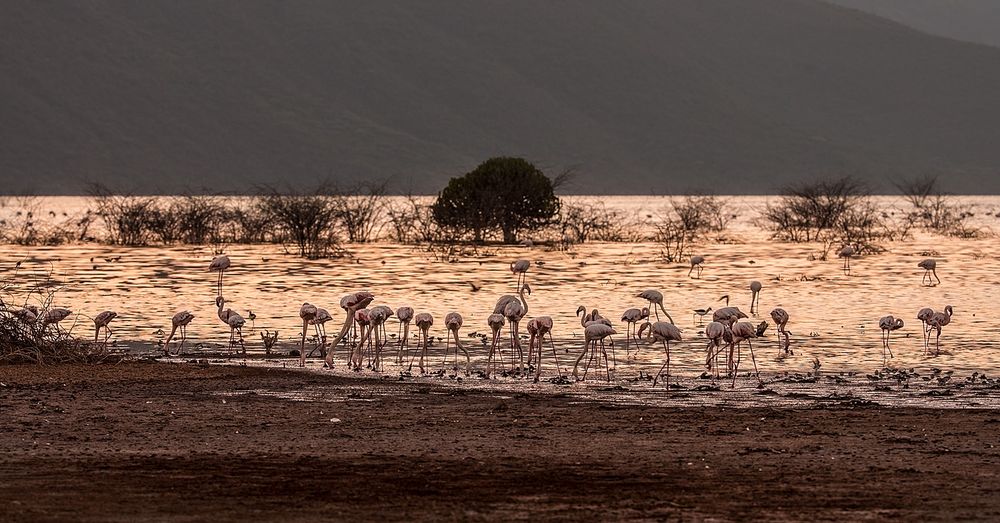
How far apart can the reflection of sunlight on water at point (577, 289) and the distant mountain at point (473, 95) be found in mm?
90645

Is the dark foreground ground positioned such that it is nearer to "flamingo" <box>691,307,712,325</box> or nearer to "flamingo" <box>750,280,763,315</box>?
"flamingo" <box>691,307,712,325</box>

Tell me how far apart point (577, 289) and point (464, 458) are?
15.5m

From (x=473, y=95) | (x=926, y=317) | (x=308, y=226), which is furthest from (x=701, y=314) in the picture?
(x=473, y=95)

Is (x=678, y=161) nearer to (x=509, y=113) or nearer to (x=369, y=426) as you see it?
(x=509, y=113)

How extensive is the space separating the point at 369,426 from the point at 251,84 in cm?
13784

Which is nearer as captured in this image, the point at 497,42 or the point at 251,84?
the point at 251,84

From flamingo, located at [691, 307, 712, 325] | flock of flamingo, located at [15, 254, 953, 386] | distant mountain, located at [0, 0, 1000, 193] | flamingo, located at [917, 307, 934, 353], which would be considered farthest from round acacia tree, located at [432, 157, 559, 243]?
distant mountain, located at [0, 0, 1000, 193]

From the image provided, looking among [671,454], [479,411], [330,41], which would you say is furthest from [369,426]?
[330,41]

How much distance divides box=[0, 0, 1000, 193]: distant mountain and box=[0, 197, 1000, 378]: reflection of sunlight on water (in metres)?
90.6

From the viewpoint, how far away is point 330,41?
159125 millimetres

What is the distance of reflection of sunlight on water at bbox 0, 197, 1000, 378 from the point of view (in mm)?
17438

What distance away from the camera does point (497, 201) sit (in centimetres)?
4150

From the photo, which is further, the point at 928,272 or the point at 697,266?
the point at 697,266

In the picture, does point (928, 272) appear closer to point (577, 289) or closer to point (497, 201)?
point (577, 289)
